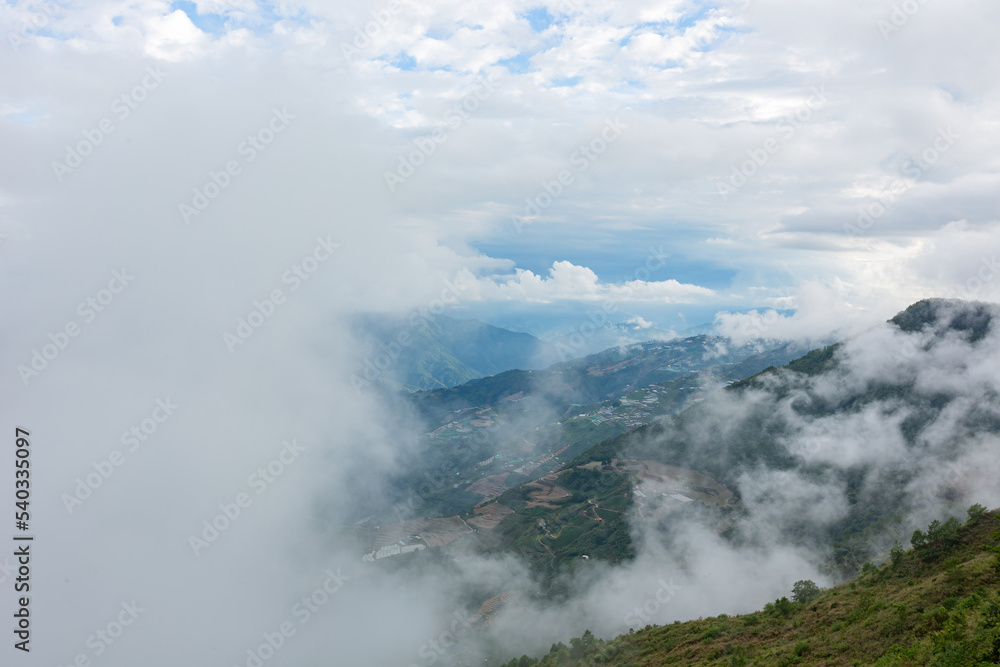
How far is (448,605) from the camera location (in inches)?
6934

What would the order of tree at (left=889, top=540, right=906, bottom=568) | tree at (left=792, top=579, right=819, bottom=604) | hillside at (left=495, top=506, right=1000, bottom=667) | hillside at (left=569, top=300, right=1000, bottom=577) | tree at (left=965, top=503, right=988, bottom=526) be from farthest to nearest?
hillside at (left=569, top=300, right=1000, bottom=577), tree at (left=792, top=579, right=819, bottom=604), tree at (left=889, top=540, right=906, bottom=568), tree at (left=965, top=503, right=988, bottom=526), hillside at (left=495, top=506, right=1000, bottom=667)

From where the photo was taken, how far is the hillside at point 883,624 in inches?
1395

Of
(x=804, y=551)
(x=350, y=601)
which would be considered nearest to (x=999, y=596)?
(x=804, y=551)

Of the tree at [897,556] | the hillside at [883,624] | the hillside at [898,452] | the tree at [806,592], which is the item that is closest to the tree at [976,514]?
the hillside at [883,624]

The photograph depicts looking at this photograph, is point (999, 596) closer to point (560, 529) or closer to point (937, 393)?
point (560, 529)

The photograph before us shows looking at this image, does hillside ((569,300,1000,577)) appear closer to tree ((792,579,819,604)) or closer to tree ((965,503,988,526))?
tree ((792,579,819,604))

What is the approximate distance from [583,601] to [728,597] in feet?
130

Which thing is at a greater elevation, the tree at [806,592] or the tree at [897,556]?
the tree at [897,556]

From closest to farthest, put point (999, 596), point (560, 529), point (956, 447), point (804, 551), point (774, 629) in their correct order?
point (999, 596) < point (774, 629) < point (804, 551) < point (956, 447) < point (560, 529)

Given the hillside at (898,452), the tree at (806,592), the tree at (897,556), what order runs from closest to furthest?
the tree at (897,556) → the tree at (806,592) → the hillside at (898,452)

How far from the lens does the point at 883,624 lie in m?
42.3

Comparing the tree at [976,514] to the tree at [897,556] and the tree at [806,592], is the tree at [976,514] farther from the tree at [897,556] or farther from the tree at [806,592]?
the tree at [806,592]

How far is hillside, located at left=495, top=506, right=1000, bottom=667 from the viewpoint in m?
35.4

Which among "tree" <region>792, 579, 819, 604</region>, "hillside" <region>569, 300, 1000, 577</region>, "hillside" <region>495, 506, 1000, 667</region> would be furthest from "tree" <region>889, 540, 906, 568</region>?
"hillside" <region>569, 300, 1000, 577</region>
